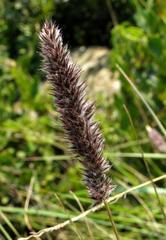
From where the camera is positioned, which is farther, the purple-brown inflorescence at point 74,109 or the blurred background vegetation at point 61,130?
the blurred background vegetation at point 61,130

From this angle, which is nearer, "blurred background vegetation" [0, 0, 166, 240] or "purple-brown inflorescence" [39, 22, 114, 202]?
"purple-brown inflorescence" [39, 22, 114, 202]

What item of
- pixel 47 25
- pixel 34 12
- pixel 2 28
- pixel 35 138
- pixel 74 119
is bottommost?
pixel 74 119

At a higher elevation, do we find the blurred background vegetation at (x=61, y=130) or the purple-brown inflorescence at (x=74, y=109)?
the blurred background vegetation at (x=61, y=130)

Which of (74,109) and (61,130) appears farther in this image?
(61,130)

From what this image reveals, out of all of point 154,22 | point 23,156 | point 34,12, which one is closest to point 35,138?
point 23,156

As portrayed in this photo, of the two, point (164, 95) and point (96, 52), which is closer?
Result: point (164, 95)

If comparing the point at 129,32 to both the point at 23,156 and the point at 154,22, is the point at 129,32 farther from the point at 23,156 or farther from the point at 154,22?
the point at 23,156

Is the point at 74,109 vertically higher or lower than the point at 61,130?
lower

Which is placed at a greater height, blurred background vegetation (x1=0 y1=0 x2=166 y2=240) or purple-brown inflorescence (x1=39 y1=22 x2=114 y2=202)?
blurred background vegetation (x1=0 y1=0 x2=166 y2=240)
